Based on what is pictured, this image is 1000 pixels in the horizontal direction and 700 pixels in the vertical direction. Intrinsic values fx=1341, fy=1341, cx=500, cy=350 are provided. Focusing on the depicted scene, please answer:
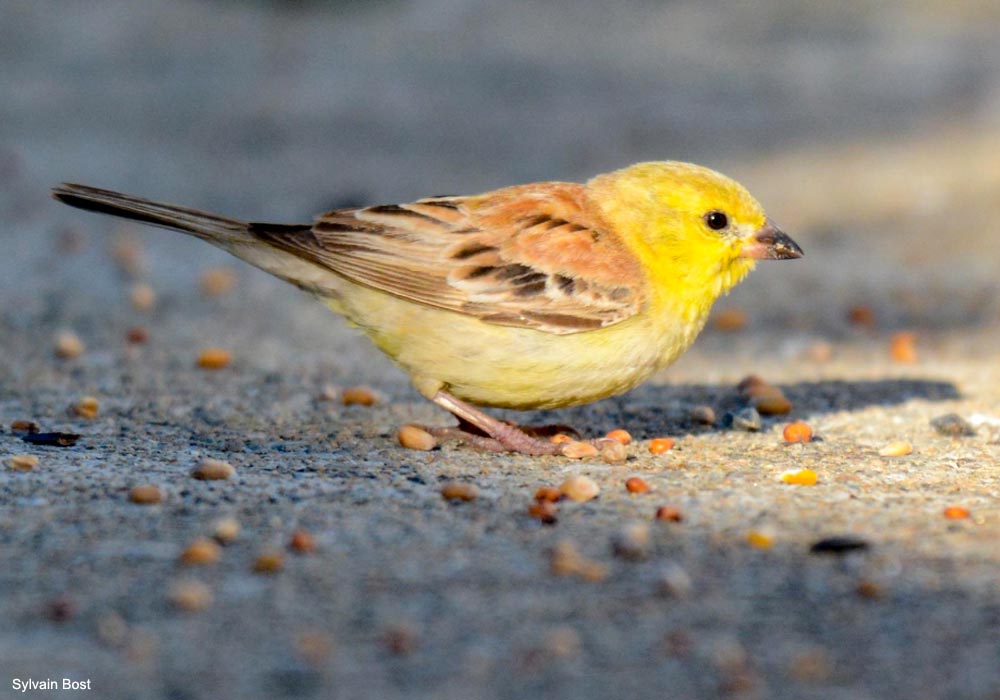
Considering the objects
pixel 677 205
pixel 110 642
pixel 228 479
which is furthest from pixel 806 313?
pixel 110 642

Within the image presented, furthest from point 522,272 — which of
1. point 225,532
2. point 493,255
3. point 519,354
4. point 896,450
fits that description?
point 225,532

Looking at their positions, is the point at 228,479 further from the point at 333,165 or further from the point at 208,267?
the point at 333,165

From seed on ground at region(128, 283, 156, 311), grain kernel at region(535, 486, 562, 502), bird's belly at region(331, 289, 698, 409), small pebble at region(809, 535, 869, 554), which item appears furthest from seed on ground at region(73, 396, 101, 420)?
small pebble at region(809, 535, 869, 554)

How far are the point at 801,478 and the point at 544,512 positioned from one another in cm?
102

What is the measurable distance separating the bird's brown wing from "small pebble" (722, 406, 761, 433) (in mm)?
848

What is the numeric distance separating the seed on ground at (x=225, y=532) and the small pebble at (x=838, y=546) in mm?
1747

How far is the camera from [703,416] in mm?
5828

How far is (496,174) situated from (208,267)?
9.36 ft

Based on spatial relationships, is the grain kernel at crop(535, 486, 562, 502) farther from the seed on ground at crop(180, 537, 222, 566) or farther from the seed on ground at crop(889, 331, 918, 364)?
the seed on ground at crop(889, 331, 918, 364)

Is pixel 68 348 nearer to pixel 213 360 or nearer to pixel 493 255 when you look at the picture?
pixel 213 360

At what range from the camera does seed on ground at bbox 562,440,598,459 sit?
515 centimetres

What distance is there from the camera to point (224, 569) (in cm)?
385

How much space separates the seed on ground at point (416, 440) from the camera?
5.27 metres

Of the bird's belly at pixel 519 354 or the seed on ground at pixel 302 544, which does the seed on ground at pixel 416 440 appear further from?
the seed on ground at pixel 302 544
